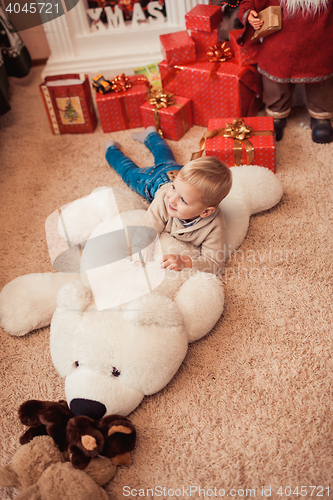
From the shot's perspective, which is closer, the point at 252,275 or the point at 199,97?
the point at 252,275

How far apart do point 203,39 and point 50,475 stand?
5.12ft

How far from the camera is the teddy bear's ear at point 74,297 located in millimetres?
896

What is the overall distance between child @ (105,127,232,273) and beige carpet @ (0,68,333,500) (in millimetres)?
108

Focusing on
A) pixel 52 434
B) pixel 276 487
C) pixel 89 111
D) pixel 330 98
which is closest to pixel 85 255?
pixel 52 434

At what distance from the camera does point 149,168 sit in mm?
1357

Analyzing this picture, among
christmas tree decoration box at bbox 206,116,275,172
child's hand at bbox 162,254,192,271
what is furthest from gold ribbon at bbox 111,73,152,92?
child's hand at bbox 162,254,192,271

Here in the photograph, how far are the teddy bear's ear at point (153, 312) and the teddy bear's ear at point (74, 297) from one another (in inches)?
4.1

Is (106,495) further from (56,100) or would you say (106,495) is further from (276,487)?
(56,100)

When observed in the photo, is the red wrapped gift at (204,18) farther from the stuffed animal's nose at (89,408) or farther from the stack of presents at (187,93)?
the stuffed animal's nose at (89,408)

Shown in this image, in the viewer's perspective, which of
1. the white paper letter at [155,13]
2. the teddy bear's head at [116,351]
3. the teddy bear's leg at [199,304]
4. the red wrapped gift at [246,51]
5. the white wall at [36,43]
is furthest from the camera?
the white wall at [36,43]

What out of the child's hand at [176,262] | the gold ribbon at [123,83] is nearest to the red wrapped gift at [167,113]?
the gold ribbon at [123,83]

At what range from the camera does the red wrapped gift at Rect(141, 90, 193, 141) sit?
61.4 inches

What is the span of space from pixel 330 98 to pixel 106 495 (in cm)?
144

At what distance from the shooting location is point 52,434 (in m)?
0.77
